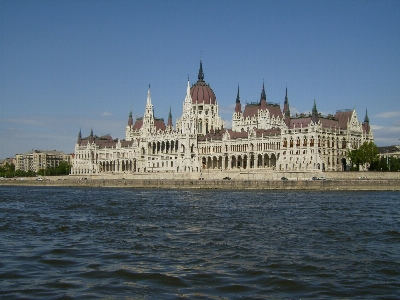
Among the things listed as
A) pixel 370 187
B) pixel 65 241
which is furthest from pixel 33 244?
pixel 370 187

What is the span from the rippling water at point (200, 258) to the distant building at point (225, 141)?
7886cm

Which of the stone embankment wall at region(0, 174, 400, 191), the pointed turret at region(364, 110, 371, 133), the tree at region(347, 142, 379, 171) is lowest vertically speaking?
the stone embankment wall at region(0, 174, 400, 191)

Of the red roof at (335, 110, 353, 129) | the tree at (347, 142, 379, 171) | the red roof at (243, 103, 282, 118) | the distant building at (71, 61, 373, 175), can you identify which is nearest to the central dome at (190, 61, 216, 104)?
the distant building at (71, 61, 373, 175)

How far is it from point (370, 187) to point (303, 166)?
33427 mm

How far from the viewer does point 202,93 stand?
522 ft

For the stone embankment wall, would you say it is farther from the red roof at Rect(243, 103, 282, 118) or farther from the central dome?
the red roof at Rect(243, 103, 282, 118)

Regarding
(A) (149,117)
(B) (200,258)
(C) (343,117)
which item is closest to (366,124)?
(C) (343,117)

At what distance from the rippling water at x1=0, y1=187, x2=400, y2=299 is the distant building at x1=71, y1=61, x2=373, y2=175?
7886 centimetres

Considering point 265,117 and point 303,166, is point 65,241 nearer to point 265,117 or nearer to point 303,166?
point 303,166

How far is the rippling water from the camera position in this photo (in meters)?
16.5

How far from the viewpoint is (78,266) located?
19.7 meters

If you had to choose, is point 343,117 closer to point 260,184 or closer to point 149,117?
point 260,184

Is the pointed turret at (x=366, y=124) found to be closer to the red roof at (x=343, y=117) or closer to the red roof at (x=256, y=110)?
the red roof at (x=343, y=117)

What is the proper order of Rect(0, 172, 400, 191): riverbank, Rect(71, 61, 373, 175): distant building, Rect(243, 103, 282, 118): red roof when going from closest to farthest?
1. Rect(0, 172, 400, 191): riverbank
2. Rect(71, 61, 373, 175): distant building
3. Rect(243, 103, 282, 118): red roof
